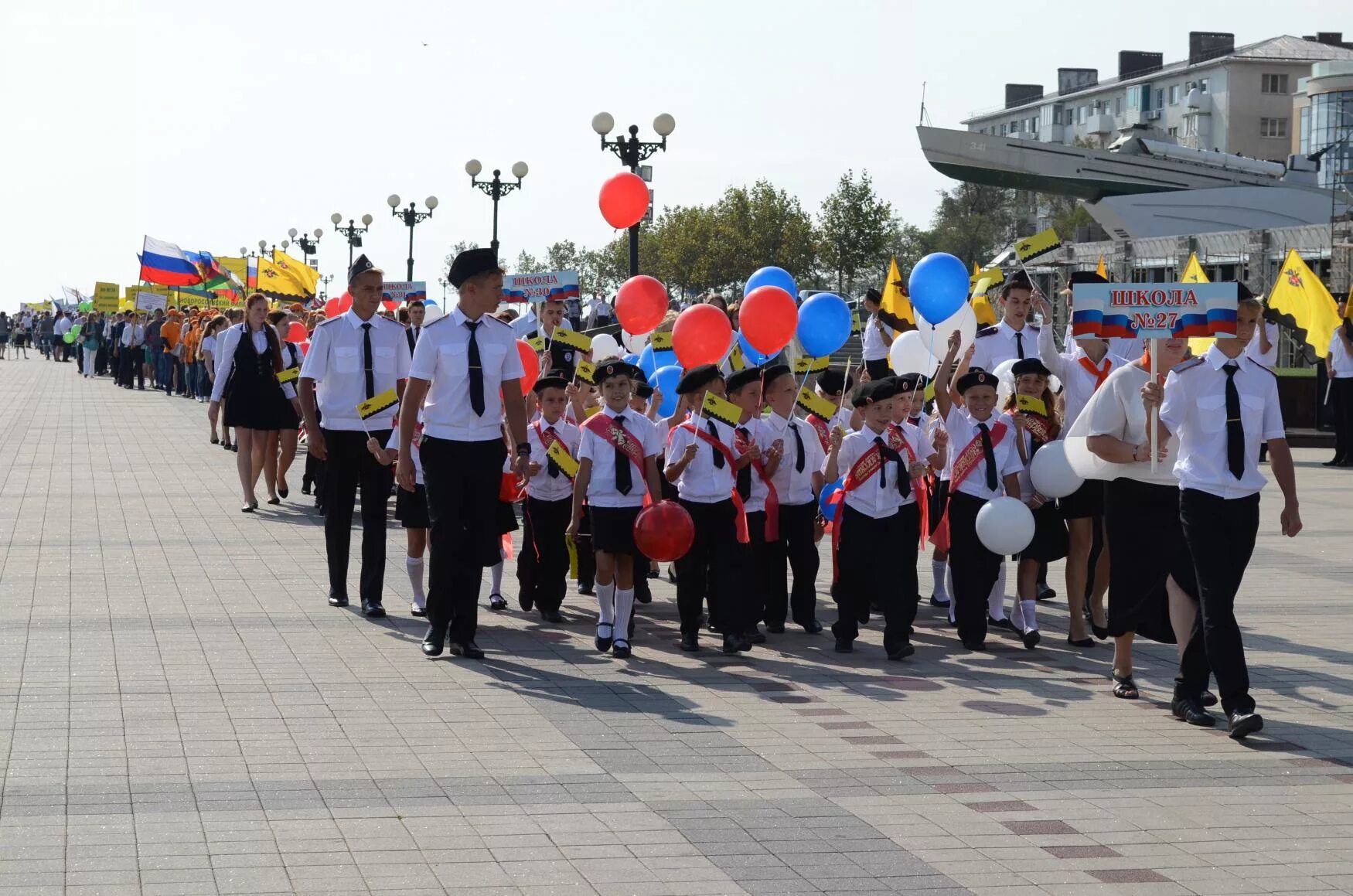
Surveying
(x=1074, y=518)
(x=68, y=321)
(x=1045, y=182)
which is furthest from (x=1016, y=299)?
(x=1045, y=182)

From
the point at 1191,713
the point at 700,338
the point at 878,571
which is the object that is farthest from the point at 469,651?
the point at 1191,713

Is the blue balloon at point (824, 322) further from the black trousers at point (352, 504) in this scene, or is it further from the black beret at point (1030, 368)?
the black trousers at point (352, 504)

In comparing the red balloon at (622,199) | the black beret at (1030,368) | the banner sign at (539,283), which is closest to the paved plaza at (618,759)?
the black beret at (1030,368)

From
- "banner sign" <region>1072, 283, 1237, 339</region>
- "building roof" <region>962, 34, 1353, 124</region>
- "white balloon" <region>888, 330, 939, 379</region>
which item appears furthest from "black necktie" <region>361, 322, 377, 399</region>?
"building roof" <region>962, 34, 1353, 124</region>

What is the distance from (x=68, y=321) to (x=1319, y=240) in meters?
49.7

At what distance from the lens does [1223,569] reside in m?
7.34

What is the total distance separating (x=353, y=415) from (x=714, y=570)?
265 centimetres

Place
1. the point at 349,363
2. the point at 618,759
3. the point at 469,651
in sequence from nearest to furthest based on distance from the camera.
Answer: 1. the point at 618,759
2. the point at 469,651
3. the point at 349,363

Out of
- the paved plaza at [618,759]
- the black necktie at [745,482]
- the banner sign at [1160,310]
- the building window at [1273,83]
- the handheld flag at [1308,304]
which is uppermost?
the building window at [1273,83]

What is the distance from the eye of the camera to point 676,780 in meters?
6.48

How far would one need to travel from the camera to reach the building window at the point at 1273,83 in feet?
383

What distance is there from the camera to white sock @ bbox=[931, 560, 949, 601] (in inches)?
439

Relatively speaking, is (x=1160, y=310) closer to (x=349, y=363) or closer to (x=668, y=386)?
(x=668, y=386)

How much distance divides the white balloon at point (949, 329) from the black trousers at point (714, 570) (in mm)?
2493
